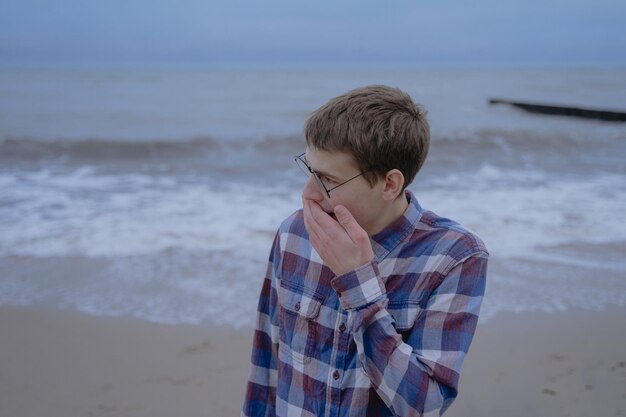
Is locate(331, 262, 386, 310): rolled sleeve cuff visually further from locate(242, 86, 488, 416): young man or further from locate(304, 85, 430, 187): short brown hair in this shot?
locate(304, 85, 430, 187): short brown hair

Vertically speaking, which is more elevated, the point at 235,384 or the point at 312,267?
the point at 312,267

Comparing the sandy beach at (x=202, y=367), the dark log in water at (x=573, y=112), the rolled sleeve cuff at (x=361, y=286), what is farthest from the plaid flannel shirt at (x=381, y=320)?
the dark log in water at (x=573, y=112)

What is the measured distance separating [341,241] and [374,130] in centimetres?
30

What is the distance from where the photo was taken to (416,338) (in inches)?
58.1

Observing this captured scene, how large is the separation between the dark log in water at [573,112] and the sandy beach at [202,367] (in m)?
23.8

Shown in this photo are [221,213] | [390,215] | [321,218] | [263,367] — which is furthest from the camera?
[221,213]

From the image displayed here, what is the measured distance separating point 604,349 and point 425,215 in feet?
11.7

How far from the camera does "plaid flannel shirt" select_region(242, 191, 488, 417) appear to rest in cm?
140

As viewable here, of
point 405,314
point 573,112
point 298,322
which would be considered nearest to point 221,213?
point 298,322

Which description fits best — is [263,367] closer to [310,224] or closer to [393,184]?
[310,224]

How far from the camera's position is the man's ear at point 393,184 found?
158cm

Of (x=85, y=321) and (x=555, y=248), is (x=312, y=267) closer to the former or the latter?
(x=85, y=321)

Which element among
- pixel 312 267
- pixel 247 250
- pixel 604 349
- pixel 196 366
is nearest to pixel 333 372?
pixel 312 267

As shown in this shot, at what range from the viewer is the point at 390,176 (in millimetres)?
1576
